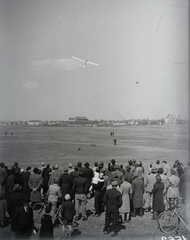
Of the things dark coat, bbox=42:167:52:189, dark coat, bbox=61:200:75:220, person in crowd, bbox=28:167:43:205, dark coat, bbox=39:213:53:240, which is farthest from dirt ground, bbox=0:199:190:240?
dark coat, bbox=42:167:52:189

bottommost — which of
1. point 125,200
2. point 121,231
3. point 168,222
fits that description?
point 121,231

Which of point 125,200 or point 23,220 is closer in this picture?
point 23,220

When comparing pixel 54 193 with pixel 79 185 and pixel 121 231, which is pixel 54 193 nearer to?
pixel 79 185

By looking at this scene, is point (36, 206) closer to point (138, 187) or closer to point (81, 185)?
point (81, 185)

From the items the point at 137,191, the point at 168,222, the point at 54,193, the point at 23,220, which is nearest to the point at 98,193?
the point at 137,191

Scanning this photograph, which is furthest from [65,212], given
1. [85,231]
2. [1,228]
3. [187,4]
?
[187,4]

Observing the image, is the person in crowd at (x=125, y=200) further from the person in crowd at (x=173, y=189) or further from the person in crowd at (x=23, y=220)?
the person in crowd at (x=23, y=220)

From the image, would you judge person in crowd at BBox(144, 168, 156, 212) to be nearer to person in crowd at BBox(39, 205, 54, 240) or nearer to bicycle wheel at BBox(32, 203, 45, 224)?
bicycle wheel at BBox(32, 203, 45, 224)

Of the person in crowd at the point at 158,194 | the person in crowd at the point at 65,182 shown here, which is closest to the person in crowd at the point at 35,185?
the person in crowd at the point at 65,182
